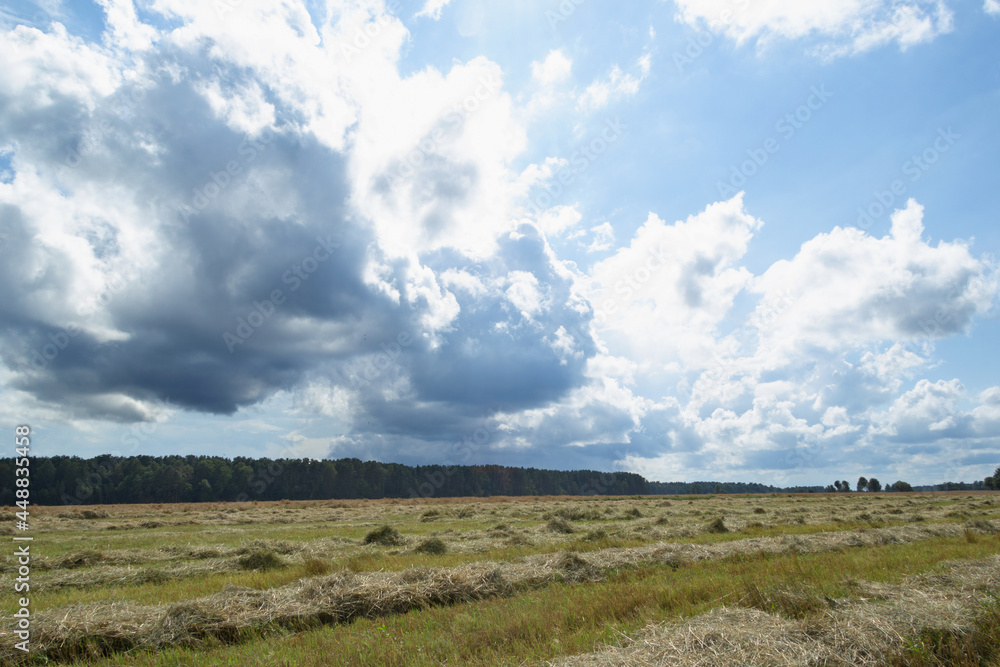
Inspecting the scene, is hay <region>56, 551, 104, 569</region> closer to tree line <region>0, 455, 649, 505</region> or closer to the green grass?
the green grass

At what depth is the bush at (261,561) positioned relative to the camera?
50.2ft

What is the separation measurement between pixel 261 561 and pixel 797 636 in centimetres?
1529

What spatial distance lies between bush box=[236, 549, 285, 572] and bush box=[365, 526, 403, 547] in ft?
18.8

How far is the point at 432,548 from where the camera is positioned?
18.4 metres

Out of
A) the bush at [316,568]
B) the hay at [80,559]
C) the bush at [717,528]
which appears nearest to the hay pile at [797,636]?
the bush at [316,568]

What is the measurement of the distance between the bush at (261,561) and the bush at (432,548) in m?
4.93

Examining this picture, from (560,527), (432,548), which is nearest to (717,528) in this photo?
(560,527)

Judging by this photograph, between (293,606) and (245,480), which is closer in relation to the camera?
(293,606)

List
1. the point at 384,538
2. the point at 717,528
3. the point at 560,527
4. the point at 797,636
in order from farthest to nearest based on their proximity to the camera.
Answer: the point at 560,527, the point at 717,528, the point at 384,538, the point at 797,636

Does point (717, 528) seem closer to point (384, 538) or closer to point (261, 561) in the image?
point (384, 538)

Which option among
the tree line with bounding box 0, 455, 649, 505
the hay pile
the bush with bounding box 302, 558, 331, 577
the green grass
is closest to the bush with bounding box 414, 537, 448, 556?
the bush with bounding box 302, 558, 331, 577

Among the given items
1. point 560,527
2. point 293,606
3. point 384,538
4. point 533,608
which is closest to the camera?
point 533,608

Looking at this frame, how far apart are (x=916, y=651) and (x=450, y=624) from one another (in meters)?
6.56

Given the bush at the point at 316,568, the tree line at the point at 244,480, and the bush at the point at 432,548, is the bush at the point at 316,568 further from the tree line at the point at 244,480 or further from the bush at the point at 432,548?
the tree line at the point at 244,480
